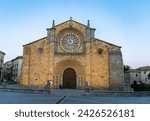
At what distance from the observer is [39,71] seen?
2903cm

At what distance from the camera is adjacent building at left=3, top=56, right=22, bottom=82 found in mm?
69706

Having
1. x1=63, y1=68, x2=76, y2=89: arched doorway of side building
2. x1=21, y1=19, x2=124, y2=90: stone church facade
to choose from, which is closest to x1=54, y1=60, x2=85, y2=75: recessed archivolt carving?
x1=21, y1=19, x2=124, y2=90: stone church facade

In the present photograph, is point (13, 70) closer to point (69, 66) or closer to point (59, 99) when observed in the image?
point (69, 66)

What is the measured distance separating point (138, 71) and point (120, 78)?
138 feet

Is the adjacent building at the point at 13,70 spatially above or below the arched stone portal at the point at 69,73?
above

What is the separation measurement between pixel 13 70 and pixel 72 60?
4996cm

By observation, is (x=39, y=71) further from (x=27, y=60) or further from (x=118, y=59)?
(x=118, y=59)

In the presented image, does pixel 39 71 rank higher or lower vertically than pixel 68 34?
lower

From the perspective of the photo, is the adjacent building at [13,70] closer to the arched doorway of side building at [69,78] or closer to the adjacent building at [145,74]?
the adjacent building at [145,74]

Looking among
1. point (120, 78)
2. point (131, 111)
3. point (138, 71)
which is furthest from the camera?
point (138, 71)

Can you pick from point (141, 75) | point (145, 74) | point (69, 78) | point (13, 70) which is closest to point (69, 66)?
point (69, 78)

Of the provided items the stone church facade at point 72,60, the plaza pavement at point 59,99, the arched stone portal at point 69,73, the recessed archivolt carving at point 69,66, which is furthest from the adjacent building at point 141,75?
the plaza pavement at point 59,99

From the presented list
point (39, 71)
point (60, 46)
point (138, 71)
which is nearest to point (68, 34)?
point (60, 46)

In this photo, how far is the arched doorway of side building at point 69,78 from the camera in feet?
98.0
